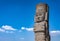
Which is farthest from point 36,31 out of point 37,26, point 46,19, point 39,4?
point 39,4

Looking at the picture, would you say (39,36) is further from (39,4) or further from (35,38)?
(39,4)

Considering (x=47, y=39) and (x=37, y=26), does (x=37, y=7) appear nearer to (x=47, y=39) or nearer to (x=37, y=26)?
(x=37, y=26)

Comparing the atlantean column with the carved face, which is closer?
the atlantean column

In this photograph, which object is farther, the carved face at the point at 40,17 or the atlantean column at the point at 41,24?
the carved face at the point at 40,17

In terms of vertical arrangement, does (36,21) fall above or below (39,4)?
below

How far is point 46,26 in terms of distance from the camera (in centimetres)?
1409

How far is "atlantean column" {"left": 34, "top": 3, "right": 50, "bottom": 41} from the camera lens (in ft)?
45.8

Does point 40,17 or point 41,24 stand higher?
point 40,17

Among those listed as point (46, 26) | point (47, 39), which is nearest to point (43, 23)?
point (46, 26)

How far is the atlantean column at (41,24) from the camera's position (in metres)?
14.0

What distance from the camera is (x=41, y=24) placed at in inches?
559

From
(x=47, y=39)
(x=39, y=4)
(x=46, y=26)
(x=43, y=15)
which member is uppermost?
(x=39, y=4)

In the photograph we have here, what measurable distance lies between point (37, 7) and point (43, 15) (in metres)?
0.93

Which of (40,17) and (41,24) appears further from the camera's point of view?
(40,17)
